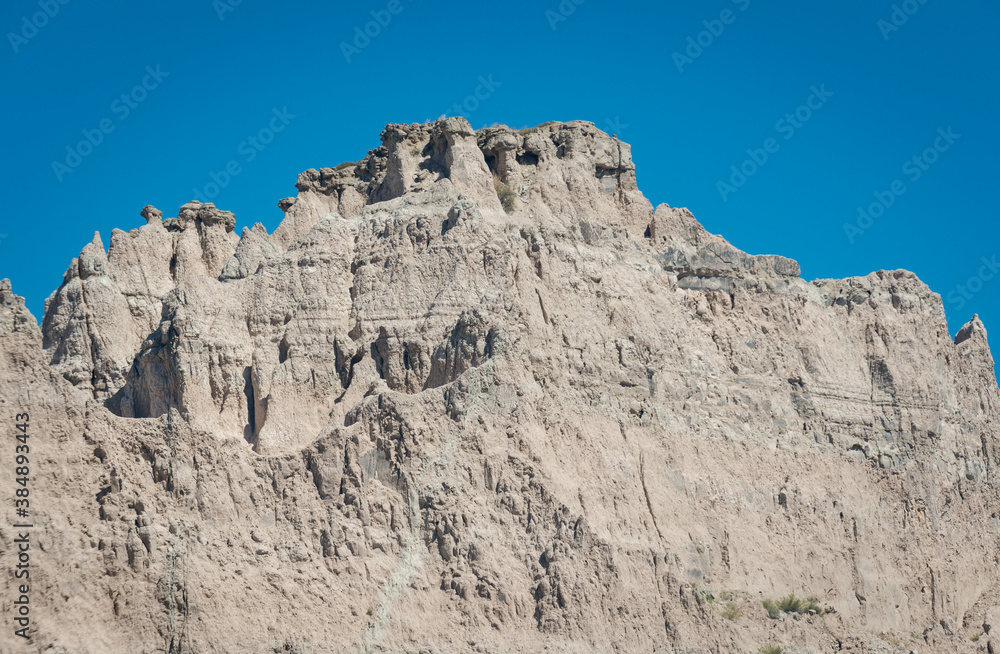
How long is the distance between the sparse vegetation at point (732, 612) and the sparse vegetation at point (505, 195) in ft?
42.8

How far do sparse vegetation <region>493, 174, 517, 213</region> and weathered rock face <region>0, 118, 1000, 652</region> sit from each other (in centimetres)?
→ 49

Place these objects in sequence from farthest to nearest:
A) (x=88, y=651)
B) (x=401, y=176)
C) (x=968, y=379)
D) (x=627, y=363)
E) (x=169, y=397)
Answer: (x=968, y=379)
(x=401, y=176)
(x=627, y=363)
(x=169, y=397)
(x=88, y=651)

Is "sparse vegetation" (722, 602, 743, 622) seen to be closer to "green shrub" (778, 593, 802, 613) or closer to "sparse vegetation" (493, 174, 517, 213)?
"green shrub" (778, 593, 802, 613)

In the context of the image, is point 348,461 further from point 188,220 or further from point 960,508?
point 960,508

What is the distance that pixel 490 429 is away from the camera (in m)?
43.1

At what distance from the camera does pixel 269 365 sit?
45375mm

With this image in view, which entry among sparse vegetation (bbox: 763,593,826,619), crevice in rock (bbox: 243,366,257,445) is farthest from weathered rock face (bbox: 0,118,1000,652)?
sparse vegetation (bbox: 763,593,826,619)

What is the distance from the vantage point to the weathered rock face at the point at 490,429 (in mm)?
39062

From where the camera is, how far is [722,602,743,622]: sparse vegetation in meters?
44.1

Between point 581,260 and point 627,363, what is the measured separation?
3.51m

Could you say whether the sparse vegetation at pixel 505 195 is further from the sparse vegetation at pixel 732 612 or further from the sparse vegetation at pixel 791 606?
the sparse vegetation at pixel 791 606

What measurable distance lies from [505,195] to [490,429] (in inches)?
412

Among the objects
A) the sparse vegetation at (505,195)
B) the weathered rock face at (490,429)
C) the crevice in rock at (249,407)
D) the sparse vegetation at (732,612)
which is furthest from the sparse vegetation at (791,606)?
the crevice in rock at (249,407)

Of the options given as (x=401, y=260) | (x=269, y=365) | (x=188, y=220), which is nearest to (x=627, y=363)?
(x=401, y=260)
